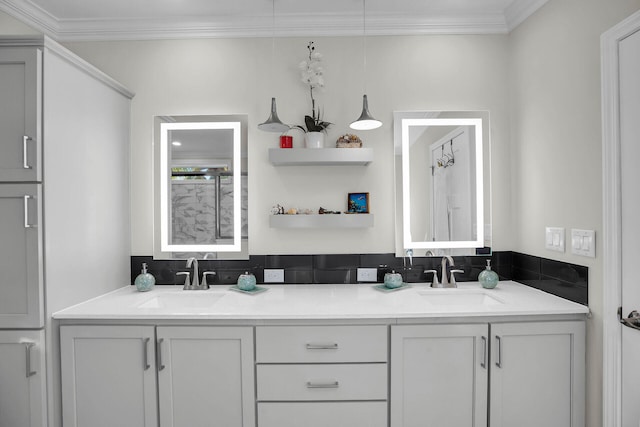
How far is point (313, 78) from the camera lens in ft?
7.46

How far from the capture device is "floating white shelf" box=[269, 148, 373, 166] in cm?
219

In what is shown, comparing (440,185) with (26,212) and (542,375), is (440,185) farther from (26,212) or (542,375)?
(26,212)

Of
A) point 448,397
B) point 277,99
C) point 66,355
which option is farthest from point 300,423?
point 277,99

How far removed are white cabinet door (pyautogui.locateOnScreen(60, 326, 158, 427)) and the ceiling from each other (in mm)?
1914

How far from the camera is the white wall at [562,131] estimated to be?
1.66 m

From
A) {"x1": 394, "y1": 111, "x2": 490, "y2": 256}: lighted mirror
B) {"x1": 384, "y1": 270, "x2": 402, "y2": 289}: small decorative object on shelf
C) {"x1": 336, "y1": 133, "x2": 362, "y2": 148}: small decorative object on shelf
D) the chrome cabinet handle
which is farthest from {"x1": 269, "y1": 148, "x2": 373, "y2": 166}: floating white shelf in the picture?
the chrome cabinet handle

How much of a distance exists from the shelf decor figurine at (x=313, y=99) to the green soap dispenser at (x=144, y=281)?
4.30ft

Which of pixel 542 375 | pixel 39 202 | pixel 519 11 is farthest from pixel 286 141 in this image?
pixel 542 375

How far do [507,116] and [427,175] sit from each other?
0.68 metres

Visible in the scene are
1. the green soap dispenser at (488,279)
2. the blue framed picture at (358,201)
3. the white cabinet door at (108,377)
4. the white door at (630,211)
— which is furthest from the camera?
the blue framed picture at (358,201)

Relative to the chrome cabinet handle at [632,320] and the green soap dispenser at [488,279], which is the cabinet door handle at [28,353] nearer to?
the green soap dispenser at [488,279]

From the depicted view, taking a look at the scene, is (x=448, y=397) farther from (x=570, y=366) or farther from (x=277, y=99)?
(x=277, y=99)

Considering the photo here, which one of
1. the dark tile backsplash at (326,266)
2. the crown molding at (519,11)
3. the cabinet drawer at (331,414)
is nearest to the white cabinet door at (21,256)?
the dark tile backsplash at (326,266)

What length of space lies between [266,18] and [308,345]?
205 cm
